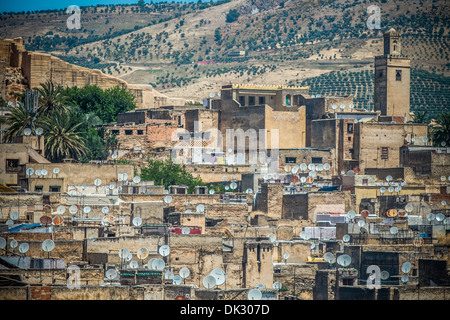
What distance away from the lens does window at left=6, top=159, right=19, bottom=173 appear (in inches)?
1980

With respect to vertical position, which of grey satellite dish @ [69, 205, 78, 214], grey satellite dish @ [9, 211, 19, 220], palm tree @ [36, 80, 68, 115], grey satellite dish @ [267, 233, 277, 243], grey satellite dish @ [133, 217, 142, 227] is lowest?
grey satellite dish @ [267, 233, 277, 243]

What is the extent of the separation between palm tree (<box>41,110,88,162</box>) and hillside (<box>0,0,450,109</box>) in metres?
54.6

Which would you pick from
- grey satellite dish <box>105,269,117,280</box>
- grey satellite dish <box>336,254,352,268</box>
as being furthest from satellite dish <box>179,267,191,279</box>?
grey satellite dish <box>336,254,352,268</box>

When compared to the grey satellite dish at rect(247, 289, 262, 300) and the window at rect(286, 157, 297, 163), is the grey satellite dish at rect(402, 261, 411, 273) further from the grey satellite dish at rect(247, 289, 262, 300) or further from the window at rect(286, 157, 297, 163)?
the window at rect(286, 157, 297, 163)

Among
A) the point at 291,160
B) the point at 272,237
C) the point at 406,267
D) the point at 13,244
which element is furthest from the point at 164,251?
the point at 291,160

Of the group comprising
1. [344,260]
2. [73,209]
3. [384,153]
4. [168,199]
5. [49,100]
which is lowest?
[344,260]

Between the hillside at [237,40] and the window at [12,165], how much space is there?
6326cm

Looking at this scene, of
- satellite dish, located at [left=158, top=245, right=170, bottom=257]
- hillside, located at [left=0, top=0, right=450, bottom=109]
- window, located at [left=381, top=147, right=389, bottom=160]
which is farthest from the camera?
hillside, located at [left=0, top=0, right=450, bottom=109]

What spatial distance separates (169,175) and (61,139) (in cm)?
576

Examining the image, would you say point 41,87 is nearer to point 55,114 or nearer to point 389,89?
point 55,114

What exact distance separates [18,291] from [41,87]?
142ft

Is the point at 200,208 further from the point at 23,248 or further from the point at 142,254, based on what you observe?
the point at 23,248

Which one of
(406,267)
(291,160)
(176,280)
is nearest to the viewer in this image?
(176,280)

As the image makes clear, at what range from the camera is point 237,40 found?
153 meters
